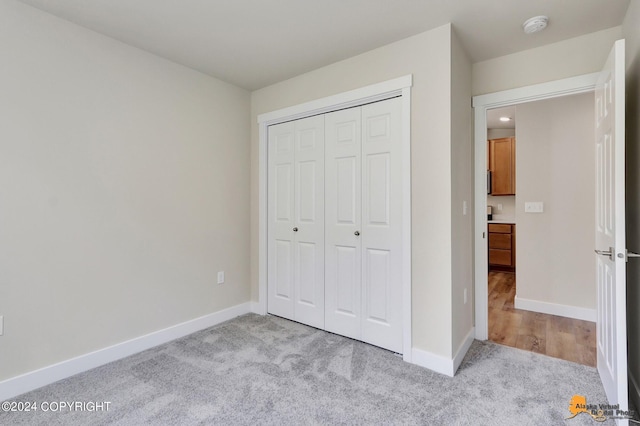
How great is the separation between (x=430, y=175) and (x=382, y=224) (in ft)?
1.80

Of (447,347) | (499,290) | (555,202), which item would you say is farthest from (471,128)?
(499,290)

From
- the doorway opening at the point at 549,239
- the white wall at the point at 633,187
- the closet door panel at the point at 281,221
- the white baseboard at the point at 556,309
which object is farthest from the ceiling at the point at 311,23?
the white baseboard at the point at 556,309

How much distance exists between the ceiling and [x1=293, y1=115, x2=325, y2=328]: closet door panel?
70 cm

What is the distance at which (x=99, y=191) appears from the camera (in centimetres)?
235

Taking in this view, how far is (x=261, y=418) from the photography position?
5.74ft

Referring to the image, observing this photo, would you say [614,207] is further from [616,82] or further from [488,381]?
[488,381]

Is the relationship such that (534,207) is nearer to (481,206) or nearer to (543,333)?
(481,206)

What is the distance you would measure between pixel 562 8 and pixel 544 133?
5.98ft

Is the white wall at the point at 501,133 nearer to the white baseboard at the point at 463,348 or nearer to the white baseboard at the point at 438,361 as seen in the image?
the white baseboard at the point at 463,348

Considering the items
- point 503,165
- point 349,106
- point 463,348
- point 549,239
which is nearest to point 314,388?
point 463,348

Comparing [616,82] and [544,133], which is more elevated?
[544,133]

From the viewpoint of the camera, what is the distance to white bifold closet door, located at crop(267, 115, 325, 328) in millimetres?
3023

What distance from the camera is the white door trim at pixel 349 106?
7.86 ft

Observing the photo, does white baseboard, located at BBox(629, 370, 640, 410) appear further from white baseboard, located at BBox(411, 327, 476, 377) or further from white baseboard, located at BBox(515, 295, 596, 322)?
white baseboard, located at BBox(515, 295, 596, 322)
